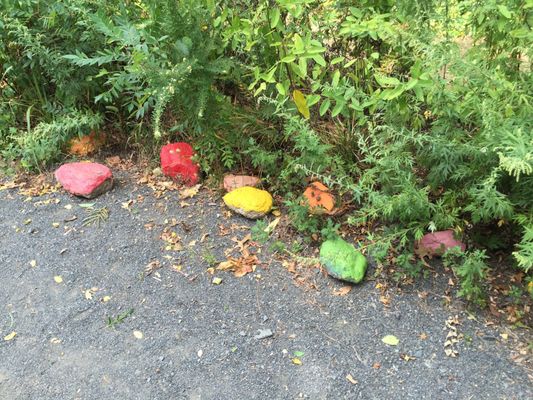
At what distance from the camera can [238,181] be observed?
3.33 m

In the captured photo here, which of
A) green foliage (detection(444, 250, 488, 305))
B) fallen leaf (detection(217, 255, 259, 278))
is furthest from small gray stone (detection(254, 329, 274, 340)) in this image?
green foliage (detection(444, 250, 488, 305))

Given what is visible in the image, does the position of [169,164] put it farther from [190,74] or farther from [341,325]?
[341,325]

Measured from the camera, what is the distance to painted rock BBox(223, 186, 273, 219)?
3119mm

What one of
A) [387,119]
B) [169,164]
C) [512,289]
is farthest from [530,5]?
[169,164]

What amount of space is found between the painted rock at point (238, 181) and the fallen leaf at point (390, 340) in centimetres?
133

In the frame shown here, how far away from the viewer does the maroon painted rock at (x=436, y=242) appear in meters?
2.70

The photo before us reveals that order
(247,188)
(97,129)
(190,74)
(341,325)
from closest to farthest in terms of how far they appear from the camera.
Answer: (341,325), (190,74), (247,188), (97,129)

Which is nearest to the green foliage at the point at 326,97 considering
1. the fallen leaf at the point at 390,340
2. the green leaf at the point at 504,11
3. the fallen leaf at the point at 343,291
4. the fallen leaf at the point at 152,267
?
the green leaf at the point at 504,11

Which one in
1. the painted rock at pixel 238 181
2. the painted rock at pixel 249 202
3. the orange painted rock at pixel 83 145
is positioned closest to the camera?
the painted rock at pixel 249 202

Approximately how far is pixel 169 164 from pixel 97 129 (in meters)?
0.75

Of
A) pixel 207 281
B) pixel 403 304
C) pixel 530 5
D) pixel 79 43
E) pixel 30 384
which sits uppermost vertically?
pixel 530 5

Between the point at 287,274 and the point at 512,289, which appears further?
the point at 287,274

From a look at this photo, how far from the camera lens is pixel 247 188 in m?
3.22

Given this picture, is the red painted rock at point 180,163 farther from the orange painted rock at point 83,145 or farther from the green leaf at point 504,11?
the green leaf at point 504,11
